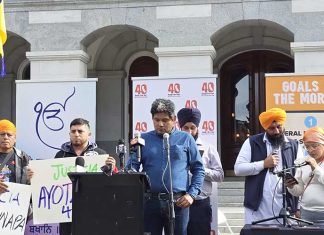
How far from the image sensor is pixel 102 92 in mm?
15398

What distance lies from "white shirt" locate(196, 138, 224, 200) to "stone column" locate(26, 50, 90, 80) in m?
6.06

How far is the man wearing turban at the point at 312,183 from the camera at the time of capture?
503 cm

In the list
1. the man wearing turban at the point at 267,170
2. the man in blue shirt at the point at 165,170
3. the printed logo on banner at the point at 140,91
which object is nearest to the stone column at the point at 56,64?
the printed logo on banner at the point at 140,91

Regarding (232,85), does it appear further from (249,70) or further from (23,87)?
(23,87)

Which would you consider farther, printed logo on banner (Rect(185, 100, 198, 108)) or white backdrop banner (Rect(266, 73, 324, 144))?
printed logo on banner (Rect(185, 100, 198, 108))

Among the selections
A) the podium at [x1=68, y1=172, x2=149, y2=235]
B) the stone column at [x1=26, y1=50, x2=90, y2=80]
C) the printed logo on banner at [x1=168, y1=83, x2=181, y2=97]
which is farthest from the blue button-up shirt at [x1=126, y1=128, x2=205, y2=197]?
the stone column at [x1=26, y1=50, x2=90, y2=80]

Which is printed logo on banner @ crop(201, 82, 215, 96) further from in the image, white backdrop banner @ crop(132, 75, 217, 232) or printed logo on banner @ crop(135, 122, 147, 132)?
printed logo on banner @ crop(135, 122, 147, 132)

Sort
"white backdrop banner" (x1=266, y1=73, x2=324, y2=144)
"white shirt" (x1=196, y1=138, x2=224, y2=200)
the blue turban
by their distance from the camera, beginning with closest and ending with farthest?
the blue turban < "white shirt" (x1=196, y1=138, x2=224, y2=200) < "white backdrop banner" (x1=266, y1=73, x2=324, y2=144)

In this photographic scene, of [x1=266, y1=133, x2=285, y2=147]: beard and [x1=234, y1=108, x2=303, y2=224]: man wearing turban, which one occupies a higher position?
[x1=266, y1=133, x2=285, y2=147]: beard

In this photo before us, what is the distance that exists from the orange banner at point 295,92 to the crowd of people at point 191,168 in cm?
390

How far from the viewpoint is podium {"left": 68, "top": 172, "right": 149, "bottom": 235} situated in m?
4.61

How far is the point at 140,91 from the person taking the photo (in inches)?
414

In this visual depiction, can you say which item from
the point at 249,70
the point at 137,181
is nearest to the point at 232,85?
the point at 249,70

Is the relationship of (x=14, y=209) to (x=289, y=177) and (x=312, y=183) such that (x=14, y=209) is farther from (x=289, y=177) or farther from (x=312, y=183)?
(x=312, y=183)
